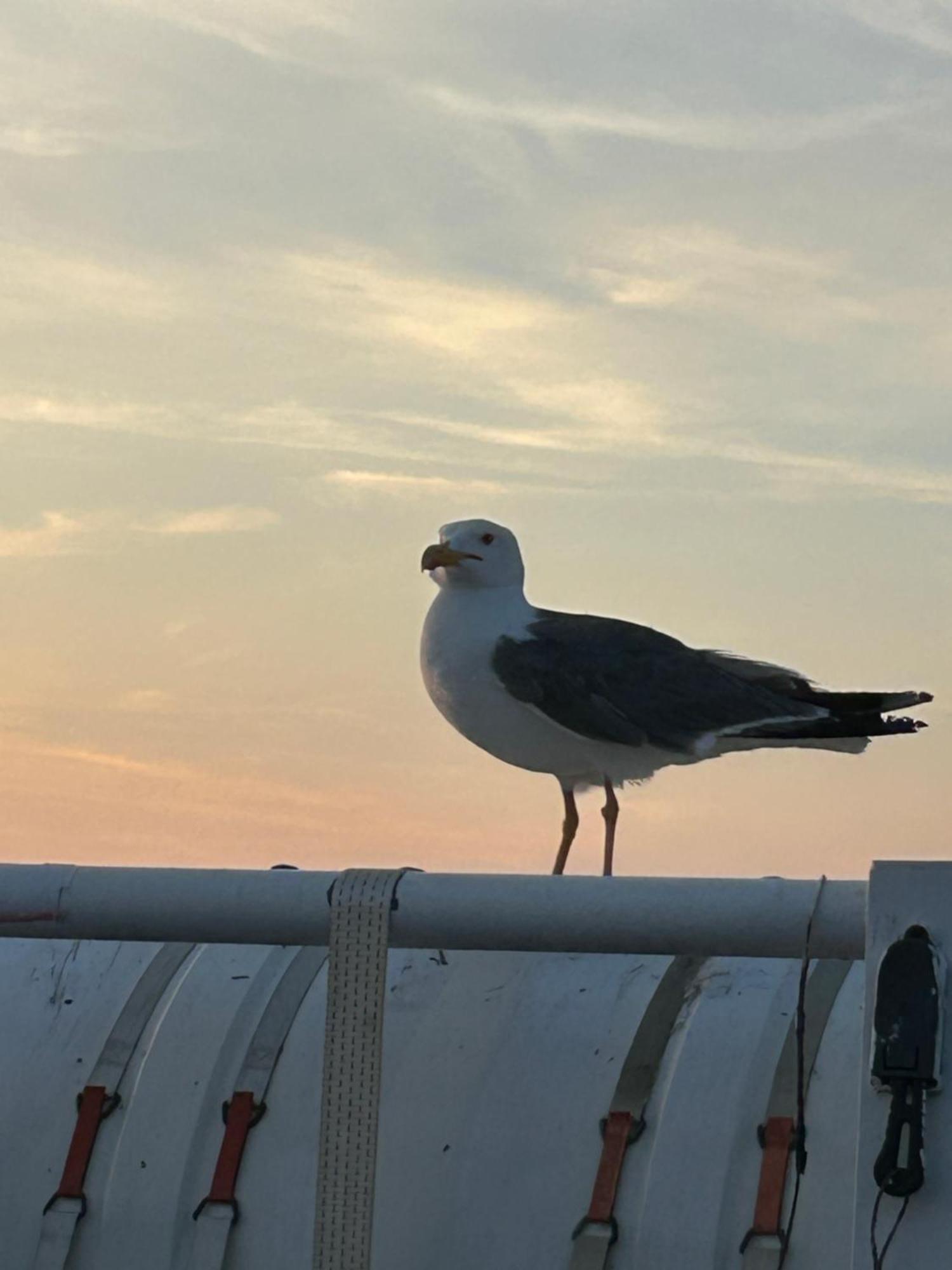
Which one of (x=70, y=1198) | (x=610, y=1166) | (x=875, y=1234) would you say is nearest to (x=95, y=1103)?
(x=70, y=1198)

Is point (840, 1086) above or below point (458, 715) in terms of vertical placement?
below

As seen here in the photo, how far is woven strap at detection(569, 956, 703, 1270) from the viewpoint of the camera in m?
4.74

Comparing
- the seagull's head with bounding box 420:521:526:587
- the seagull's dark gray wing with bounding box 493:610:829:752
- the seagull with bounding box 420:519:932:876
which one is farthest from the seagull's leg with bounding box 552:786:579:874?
the seagull's head with bounding box 420:521:526:587

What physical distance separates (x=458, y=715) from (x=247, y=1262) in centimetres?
239

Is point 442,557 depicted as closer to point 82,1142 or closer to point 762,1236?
point 82,1142

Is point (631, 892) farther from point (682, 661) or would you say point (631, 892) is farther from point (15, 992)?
point (682, 661)

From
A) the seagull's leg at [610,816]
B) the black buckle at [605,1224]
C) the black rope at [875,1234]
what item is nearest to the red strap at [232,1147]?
the black buckle at [605,1224]

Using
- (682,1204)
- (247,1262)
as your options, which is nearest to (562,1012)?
(682,1204)

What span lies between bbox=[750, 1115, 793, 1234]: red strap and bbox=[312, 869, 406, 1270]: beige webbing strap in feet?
5.25

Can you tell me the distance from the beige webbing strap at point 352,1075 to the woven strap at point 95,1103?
2.06m

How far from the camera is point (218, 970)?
559cm

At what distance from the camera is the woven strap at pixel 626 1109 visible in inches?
187

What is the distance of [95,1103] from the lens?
5316mm

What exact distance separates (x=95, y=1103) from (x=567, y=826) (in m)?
2.51
